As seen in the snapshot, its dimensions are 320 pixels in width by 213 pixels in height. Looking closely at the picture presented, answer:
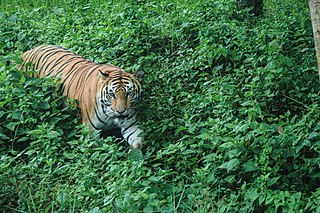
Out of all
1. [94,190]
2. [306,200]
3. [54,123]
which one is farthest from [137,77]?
Answer: [306,200]

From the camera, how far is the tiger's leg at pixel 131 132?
5.76m

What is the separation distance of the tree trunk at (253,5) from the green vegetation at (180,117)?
13 centimetres

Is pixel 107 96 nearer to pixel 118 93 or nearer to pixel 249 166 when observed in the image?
pixel 118 93

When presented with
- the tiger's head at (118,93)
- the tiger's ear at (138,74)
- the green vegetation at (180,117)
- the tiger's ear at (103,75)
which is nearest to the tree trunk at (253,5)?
the green vegetation at (180,117)

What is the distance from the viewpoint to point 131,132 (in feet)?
19.2

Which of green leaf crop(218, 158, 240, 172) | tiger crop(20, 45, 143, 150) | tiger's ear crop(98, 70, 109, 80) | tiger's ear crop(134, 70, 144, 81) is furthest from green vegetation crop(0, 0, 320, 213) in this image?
tiger's ear crop(98, 70, 109, 80)

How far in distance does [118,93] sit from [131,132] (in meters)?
0.37

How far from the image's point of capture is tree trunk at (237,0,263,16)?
24.0 feet

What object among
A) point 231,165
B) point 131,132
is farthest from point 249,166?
point 131,132

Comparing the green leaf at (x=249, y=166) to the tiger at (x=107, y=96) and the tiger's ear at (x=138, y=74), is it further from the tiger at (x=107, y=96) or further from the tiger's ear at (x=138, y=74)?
the tiger's ear at (x=138, y=74)

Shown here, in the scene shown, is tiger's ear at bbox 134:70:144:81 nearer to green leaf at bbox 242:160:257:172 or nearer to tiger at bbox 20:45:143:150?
tiger at bbox 20:45:143:150

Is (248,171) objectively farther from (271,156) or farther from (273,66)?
(273,66)

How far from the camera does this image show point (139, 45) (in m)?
6.93


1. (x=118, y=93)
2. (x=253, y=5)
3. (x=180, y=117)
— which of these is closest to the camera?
(x=118, y=93)
